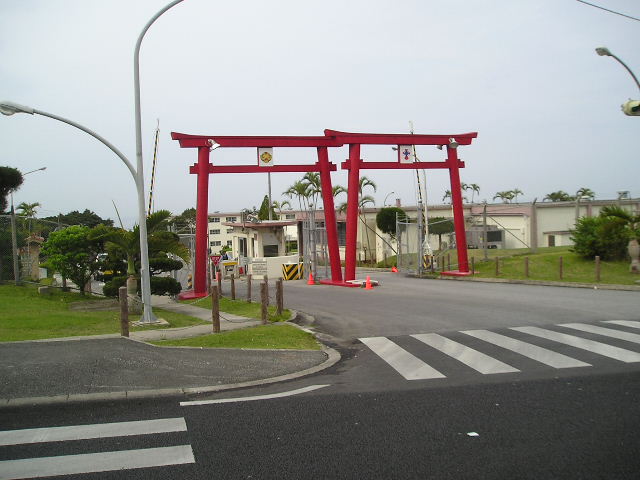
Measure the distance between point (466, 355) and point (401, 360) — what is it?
113 cm

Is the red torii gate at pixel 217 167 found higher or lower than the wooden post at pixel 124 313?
higher

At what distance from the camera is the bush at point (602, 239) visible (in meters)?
25.0

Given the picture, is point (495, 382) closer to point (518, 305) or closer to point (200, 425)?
point (200, 425)

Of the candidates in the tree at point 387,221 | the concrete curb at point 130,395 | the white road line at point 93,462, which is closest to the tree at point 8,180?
the concrete curb at point 130,395

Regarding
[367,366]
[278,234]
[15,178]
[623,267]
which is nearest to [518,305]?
[367,366]

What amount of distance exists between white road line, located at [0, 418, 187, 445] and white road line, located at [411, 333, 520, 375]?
457 centimetres

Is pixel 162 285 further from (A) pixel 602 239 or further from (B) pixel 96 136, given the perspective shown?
(A) pixel 602 239

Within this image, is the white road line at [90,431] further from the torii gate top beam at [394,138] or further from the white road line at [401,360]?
the torii gate top beam at [394,138]

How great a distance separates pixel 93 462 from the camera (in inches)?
203

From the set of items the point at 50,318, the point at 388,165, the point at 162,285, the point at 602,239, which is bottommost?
the point at 50,318

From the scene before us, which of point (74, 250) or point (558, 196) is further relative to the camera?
point (558, 196)

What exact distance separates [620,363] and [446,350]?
272 cm

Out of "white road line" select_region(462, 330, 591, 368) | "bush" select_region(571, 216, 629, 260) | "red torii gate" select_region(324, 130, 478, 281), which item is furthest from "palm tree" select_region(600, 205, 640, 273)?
"white road line" select_region(462, 330, 591, 368)

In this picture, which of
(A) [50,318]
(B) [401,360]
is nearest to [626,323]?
(B) [401,360]
